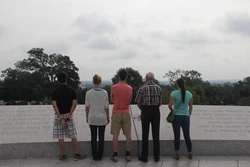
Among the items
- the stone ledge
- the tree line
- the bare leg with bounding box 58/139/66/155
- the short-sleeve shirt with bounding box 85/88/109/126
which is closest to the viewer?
the short-sleeve shirt with bounding box 85/88/109/126

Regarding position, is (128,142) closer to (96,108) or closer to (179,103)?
(96,108)

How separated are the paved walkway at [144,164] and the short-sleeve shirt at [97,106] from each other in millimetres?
772

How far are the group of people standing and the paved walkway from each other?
5.9 inches

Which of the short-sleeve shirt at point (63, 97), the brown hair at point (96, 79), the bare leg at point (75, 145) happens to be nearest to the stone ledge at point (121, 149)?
the bare leg at point (75, 145)

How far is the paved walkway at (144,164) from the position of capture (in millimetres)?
5668

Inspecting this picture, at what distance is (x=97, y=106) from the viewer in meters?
5.68

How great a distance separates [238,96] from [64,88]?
2641 inches

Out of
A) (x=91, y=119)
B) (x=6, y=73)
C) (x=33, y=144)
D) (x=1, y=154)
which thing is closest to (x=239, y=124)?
(x=91, y=119)

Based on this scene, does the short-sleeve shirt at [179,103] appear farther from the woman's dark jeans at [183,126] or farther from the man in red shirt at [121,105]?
the man in red shirt at [121,105]

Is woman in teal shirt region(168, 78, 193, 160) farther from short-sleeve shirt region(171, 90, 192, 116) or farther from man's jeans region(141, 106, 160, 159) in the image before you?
man's jeans region(141, 106, 160, 159)

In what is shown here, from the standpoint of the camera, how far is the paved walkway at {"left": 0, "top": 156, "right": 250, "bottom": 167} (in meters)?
5.67

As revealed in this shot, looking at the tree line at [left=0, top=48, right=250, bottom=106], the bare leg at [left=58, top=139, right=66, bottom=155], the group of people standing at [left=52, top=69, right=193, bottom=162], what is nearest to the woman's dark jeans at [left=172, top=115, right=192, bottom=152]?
the group of people standing at [left=52, top=69, right=193, bottom=162]

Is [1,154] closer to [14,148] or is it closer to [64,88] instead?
[14,148]

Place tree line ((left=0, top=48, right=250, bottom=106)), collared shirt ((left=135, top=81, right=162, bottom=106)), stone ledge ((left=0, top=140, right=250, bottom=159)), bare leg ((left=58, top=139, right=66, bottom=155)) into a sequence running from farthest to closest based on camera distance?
1. tree line ((left=0, top=48, right=250, bottom=106))
2. stone ledge ((left=0, top=140, right=250, bottom=159))
3. bare leg ((left=58, top=139, right=66, bottom=155))
4. collared shirt ((left=135, top=81, right=162, bottom=106))
